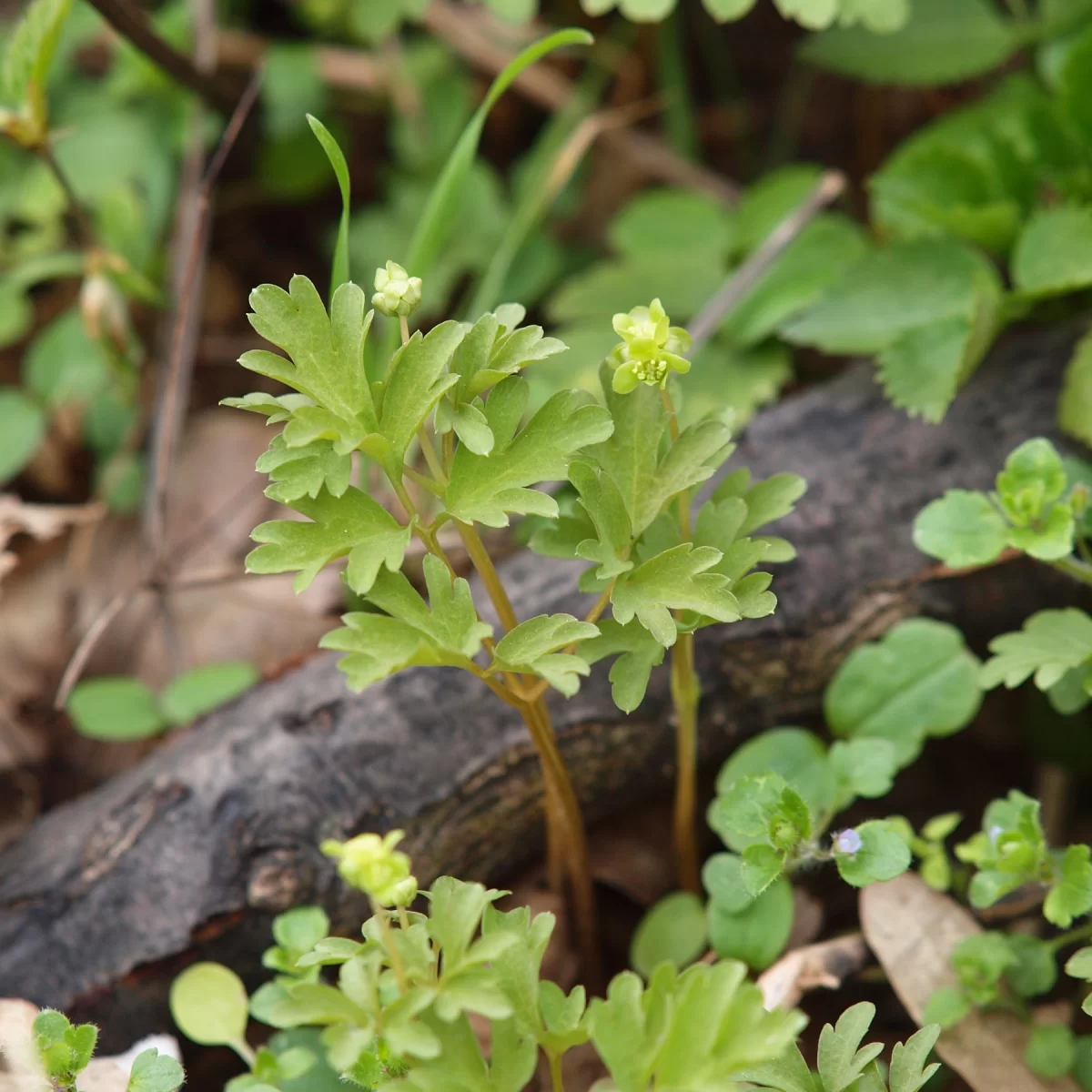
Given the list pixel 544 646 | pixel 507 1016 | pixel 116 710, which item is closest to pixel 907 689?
pixel 544 646

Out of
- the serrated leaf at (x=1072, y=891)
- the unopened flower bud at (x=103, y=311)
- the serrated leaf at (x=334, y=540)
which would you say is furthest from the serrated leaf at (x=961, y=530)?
the unopened flower bud at (x=103, y=311)

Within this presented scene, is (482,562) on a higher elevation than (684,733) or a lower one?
higher

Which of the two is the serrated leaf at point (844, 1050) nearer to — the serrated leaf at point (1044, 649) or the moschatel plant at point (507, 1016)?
the moschatel plant at point (507, 1016)

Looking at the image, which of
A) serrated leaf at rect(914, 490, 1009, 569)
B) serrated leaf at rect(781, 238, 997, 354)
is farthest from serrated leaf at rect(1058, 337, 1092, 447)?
serrated leaf at rect(914, 490, 1009, 569)

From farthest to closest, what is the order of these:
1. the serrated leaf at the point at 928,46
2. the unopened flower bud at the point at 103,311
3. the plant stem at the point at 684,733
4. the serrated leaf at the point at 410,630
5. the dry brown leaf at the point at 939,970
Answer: the serrated leaf at the point at 928,46
the unopened flower bud at the point at 103,311
the dry brown leaf at the point at 939,970
the plant stem at the point at 684,733
the serrated leaf at the point at 410,630

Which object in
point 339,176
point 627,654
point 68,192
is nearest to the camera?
point 627,654

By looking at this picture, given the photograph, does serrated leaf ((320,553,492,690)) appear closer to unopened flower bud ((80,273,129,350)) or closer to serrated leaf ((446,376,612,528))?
serrated leaf ((446,376,612,528))

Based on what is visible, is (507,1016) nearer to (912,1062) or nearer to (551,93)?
→ (912,1062)
